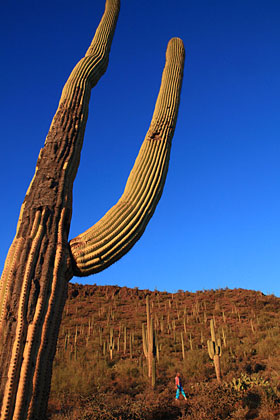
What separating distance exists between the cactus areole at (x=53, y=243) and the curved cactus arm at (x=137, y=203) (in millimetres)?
11

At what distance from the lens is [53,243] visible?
3.06 meters

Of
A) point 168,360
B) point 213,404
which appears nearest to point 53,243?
point 213,404

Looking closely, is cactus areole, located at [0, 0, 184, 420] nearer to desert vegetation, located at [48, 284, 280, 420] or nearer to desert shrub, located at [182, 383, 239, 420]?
desert vegetation, located at [48, 284, 280, 420]

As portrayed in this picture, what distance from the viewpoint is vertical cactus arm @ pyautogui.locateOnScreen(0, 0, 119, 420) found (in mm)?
2490

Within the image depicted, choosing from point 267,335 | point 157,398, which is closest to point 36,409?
point 157,398

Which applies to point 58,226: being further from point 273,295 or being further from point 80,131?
point 273,295

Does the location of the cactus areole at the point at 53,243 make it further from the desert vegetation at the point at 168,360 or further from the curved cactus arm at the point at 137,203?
the desert vegetation at the point at 168,360

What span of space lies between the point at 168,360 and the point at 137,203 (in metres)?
12.0

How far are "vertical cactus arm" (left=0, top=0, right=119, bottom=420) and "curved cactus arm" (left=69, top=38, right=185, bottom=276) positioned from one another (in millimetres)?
212

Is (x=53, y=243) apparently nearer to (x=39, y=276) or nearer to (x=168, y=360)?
(x=39, y=276)

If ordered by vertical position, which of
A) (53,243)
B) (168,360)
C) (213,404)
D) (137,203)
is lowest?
(213,404)

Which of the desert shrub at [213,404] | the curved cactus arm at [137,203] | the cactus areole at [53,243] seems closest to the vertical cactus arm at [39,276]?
the cactus areole at [53,243]

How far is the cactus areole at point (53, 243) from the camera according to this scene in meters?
2.53

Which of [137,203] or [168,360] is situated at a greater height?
[137,203]
